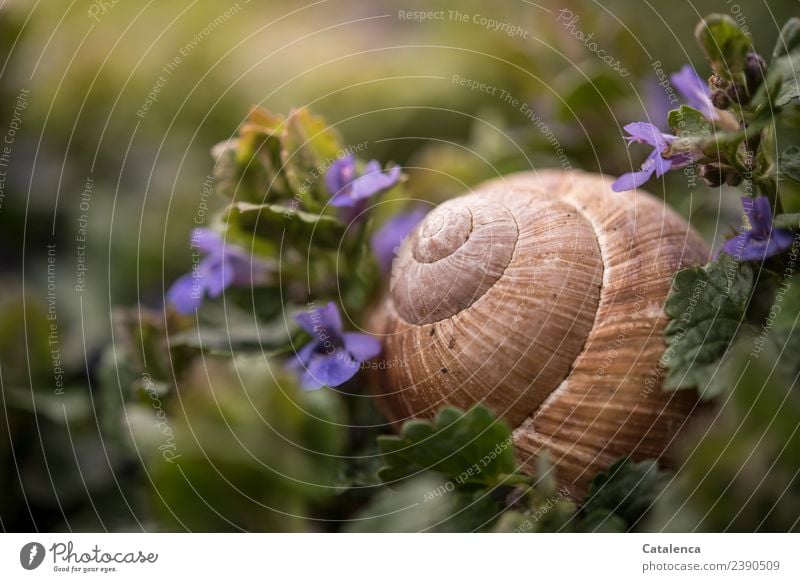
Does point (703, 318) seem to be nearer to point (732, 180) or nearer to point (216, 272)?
point (732, 180)

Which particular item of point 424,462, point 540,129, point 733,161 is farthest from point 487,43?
point 424,462

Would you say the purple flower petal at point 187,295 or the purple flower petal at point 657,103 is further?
the purple flower petal at point 657,103

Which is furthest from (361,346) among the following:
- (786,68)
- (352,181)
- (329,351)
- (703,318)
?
(786,68)

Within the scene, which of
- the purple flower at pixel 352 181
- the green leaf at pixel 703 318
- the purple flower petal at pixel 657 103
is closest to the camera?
the green leaf at pixel 703 318

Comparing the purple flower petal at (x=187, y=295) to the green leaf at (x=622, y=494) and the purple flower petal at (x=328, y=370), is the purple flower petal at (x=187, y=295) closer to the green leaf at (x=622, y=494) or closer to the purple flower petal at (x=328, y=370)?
the purple flower petal at (x=328, y=370)

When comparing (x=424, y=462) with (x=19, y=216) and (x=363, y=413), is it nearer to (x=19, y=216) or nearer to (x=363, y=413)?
(x=363, y=413)

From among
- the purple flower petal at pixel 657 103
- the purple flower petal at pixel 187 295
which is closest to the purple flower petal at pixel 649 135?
the purple flower petal at pixel 657 103
